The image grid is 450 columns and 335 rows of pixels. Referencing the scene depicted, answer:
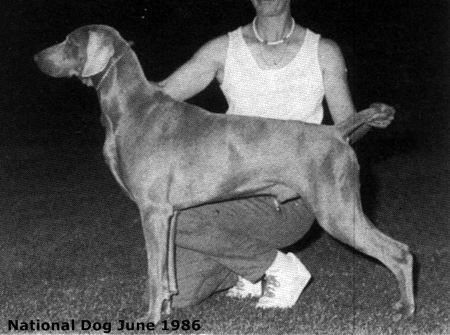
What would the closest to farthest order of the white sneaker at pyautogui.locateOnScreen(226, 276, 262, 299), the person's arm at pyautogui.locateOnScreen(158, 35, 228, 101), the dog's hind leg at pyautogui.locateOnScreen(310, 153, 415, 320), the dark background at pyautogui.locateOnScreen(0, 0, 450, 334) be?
the dog's hind leg at pyautogui.locateOnScreen(310, 153, 415, 320), the dark background at pyautogui.locateOnScreen(0, 0, 450, 334), the person's arm at pyautogui.locateOnScreen(158, 35, 228, 101), the white sneaker at pyautogui.locateOnScreen(226, 276, 262, 299)

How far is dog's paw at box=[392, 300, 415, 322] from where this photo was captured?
13.3 feet

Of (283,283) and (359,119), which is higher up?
(359,119)

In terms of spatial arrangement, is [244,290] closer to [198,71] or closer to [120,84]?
[198,71]

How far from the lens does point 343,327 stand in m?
4.03

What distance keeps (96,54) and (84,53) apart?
0.07m

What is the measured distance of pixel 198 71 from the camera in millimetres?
4691

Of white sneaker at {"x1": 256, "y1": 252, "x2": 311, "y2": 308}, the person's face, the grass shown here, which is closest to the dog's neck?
the person's face

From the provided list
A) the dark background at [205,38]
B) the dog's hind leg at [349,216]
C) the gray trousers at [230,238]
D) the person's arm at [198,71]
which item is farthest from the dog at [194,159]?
the dark background at [205,38]

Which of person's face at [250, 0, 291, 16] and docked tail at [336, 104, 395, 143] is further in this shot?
person's face at [250, 0, 291, 16]

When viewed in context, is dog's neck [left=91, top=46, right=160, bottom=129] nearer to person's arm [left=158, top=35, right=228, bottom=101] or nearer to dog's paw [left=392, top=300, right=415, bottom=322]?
person's arm [left=158, top=35, right=228, bottom=101]

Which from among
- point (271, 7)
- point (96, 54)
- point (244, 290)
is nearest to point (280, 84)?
point (271, 7)

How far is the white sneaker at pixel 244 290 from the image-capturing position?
4809 mm

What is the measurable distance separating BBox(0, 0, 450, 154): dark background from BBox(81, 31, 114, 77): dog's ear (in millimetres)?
13748

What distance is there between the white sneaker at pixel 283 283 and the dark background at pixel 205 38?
13.6 m
